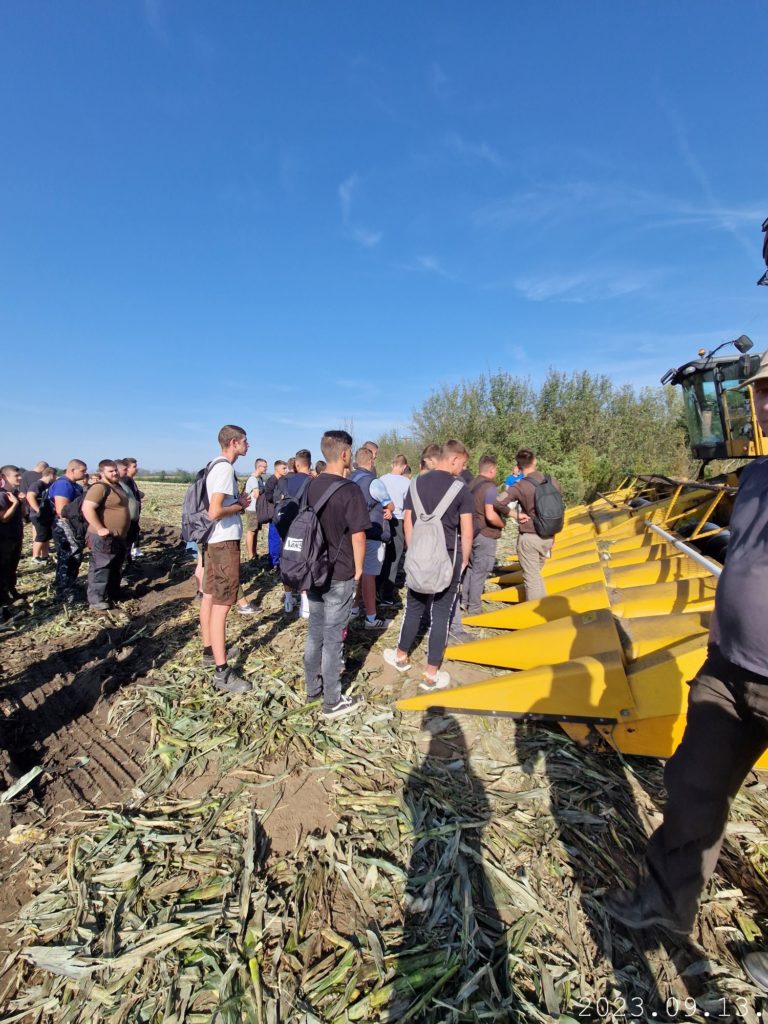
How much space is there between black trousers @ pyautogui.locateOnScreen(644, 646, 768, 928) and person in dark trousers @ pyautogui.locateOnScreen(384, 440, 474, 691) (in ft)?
7.58

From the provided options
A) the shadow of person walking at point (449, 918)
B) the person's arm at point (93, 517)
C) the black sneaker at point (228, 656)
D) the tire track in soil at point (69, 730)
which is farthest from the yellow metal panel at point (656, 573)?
the person's arm at point (93, 517)

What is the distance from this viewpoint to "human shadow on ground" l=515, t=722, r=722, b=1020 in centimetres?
189

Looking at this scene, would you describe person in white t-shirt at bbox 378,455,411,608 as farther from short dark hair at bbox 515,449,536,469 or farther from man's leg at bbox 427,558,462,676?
man's leg at bbox 427,558,462,676

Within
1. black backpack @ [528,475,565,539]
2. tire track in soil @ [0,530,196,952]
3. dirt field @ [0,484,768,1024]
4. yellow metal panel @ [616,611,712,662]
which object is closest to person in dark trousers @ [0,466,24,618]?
tire track in soil @ [0,530,196,952]

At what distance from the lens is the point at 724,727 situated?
183cm

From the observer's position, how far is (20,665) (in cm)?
499

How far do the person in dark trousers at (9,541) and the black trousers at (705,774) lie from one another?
25.6 feet

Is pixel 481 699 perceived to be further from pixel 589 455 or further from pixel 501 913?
pixel 589 455

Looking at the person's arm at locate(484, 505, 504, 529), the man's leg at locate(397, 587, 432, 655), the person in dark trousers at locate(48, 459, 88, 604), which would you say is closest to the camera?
the man's leg at locate(397, 587, 432, 655)

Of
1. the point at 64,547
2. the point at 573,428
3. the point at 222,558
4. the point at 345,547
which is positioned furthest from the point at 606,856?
the point at 573,428

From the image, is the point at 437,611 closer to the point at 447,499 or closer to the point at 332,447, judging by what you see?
the point at 447,499

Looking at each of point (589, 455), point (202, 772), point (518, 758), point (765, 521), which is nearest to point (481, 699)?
point (518, 758)

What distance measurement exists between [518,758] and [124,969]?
240 centimetres

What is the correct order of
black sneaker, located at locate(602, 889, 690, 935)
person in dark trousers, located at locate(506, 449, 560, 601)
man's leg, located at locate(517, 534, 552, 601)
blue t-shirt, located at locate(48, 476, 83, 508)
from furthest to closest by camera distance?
Answer: blue t-shirt, located at locate(48, 476, 83, 508)
man's leg, located at locate(517, 534, 552, 601)
person in dark trousers, located at locate(506, 449, 560, 601)
black sneaker, located at locate(602, 889, 690, 935)
